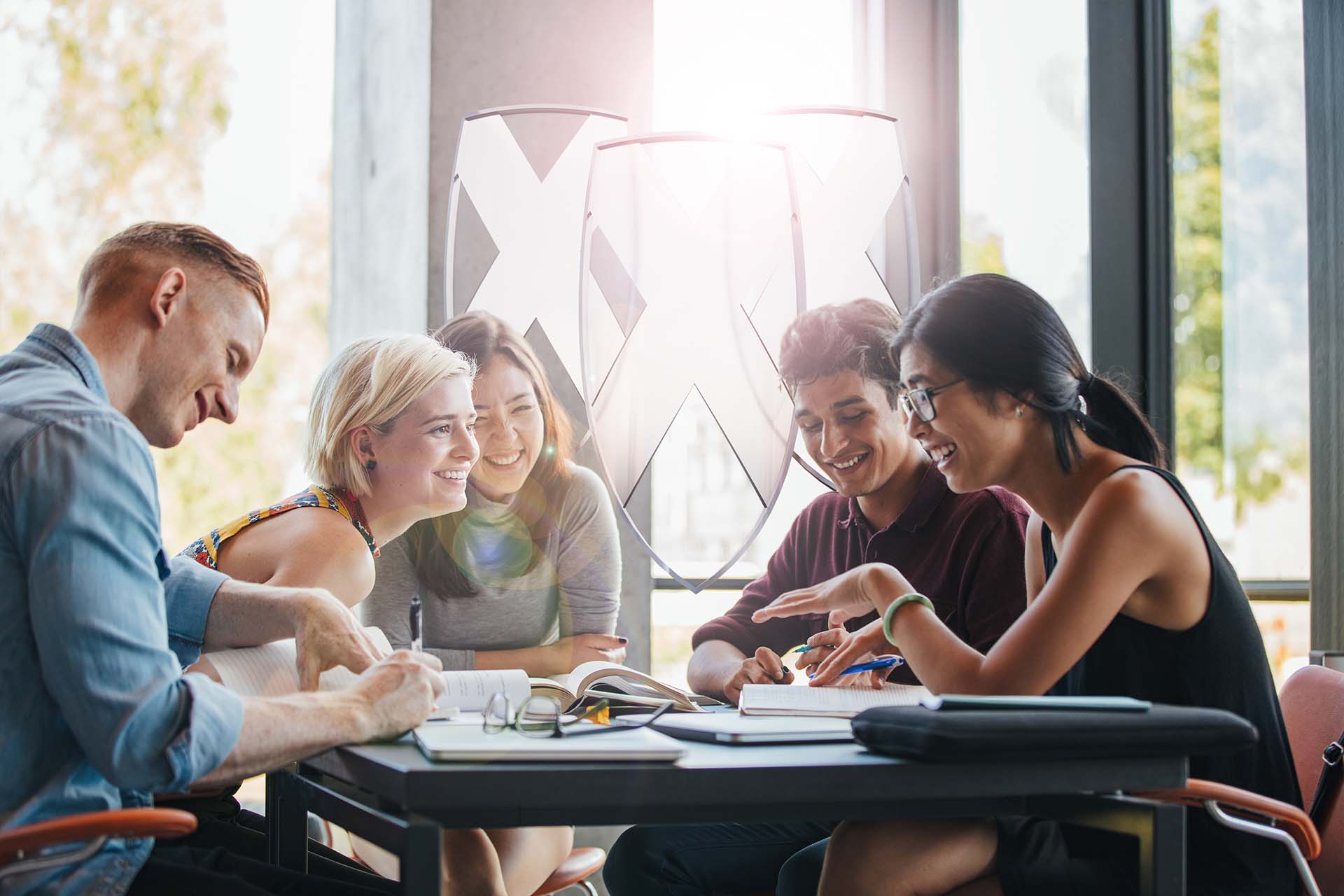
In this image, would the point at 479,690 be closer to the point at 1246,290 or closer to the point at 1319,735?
the point at 1319,735

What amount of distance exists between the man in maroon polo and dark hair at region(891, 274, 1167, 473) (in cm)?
37

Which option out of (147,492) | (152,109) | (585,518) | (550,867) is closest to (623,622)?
(585,518)

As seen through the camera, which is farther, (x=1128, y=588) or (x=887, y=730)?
(x=1128, y=588)

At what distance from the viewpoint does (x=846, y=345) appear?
7.31 feet

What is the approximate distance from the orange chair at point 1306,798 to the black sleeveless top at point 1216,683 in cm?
4

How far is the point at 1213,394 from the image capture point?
276 centimetres

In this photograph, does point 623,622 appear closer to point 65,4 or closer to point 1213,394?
point 1213,394

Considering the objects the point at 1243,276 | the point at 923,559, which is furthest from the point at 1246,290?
the point at 923,559

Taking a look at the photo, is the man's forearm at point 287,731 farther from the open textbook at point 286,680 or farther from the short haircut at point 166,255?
the short haircut at point 166,255

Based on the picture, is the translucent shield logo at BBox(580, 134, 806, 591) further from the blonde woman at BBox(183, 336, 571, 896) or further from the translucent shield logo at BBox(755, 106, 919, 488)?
the blonde woman at BBox(183, 336, 571, 896)

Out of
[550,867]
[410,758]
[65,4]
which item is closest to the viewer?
[410,758]

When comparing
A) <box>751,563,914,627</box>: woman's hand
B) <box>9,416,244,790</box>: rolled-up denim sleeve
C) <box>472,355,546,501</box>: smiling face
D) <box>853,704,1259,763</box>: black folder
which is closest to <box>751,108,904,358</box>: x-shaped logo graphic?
<box>472,355,546,501</box>: smiling face

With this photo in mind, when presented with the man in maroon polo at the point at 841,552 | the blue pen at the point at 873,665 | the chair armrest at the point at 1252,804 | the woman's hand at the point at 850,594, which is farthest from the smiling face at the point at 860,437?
the chair armrest at the point at 1252,804

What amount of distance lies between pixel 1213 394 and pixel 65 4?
421cm
